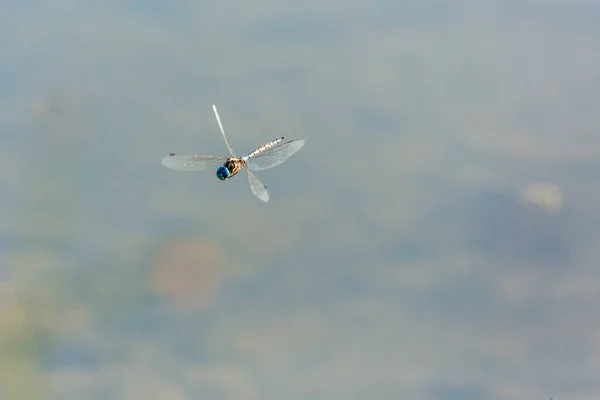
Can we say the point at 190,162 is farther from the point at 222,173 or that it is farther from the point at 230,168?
the point at 230,168

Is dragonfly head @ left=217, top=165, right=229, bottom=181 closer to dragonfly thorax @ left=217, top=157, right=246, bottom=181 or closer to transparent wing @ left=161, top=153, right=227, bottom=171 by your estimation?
dragonfly thorax @ left=217, top=157, right=246, bottom=181

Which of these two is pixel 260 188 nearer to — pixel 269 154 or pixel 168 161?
pixel 269 154

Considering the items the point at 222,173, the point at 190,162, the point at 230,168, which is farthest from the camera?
the point at 230,168

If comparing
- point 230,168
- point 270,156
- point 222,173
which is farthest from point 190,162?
point 270,156

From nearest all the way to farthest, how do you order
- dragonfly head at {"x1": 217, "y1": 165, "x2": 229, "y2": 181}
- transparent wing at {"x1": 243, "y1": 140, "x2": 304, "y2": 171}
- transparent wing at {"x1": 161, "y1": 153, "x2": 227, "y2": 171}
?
1. transparent wing at {"x1": 161, "y1": 153, "x2": 227, "y2": 171}
2. dragonfly head at {"x1": 217, "y1": 165, "x2": 229, "y2": 181}
3. transparent wing at {"x1": 243, "y1": 140, "x2": 304, "y2": 171}

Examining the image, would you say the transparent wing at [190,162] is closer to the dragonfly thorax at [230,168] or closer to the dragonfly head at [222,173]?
the dragonfly thorax at [230,168]

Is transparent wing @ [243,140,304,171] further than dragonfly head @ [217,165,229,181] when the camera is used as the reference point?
Yes

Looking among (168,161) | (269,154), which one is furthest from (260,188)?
(168,161)
